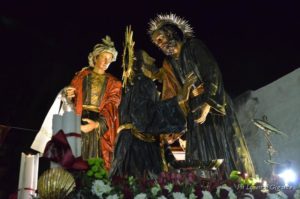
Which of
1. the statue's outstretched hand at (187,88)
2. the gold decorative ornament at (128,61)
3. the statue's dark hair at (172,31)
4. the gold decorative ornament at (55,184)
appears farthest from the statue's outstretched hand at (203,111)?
the gold decorative ornament at (55,184)

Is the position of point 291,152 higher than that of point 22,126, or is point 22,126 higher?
point 22,126

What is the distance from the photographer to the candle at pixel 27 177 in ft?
7.55

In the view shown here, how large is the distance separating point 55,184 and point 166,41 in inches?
81.9

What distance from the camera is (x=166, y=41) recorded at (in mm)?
3461

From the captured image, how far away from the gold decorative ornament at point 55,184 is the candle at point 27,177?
710 mm

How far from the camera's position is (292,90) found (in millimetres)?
4039

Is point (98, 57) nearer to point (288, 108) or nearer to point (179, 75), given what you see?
point (179, 75)

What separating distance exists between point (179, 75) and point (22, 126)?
94.5 inches

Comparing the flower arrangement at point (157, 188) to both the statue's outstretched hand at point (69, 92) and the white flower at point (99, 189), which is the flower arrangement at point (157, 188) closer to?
the white flower at point (99, 189)

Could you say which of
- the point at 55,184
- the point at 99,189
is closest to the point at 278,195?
the point at 99,189

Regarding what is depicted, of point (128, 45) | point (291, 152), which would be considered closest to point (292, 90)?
point (291, 152)

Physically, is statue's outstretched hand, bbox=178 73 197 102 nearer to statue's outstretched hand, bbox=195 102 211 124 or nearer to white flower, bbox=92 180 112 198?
statue's outstretched hand, bbox=195 102 211 124

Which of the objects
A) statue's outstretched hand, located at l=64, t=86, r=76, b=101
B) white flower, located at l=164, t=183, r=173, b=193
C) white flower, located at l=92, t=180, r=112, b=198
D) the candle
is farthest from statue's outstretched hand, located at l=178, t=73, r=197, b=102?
white flower, located at l=92, t=180, r=112, b=198

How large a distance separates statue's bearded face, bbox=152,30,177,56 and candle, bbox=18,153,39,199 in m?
1.39
